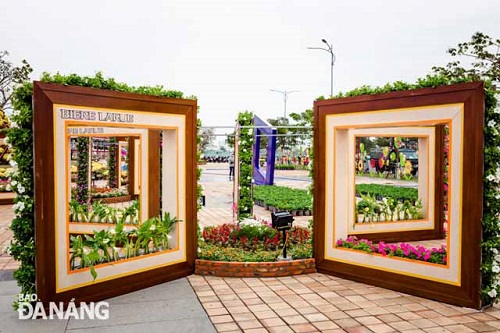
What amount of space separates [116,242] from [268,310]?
7.52 ft

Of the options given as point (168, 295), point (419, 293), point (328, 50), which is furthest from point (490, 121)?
point (328, 50)

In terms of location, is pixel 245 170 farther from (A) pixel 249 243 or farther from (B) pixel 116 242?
(B) pixel 116 242

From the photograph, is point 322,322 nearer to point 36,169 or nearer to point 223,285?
A: point 223,285

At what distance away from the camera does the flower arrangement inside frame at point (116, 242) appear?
5.28m

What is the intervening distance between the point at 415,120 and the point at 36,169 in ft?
14.5

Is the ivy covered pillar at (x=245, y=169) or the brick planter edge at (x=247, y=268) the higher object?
the ivy covered pillar at (x=245, y=169)

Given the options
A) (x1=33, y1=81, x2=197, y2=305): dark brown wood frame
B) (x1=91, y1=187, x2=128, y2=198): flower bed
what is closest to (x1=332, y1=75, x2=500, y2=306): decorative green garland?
(x1=33, y1=81, x2=197, y2=305): dark brown wood frame

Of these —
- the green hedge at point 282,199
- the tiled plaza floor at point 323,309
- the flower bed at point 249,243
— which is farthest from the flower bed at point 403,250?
the green hedge at point 282,199

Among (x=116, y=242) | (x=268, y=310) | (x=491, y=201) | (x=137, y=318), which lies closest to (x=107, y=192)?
(x=116, y=242)

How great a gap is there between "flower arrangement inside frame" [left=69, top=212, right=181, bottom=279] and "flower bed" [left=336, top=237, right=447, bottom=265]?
2.47 m

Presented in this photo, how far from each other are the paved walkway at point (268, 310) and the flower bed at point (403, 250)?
1.57 feet

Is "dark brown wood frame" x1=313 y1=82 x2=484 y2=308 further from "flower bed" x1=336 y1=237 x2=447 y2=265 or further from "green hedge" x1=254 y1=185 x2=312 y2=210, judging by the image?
"green hedge" x1=254 y1=185 x2=312 y2=210

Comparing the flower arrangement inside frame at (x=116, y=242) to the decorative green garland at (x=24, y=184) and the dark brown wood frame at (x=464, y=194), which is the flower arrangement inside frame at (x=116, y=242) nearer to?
the decorative green garland at (x=24, y=184)

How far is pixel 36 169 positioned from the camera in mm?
4770
